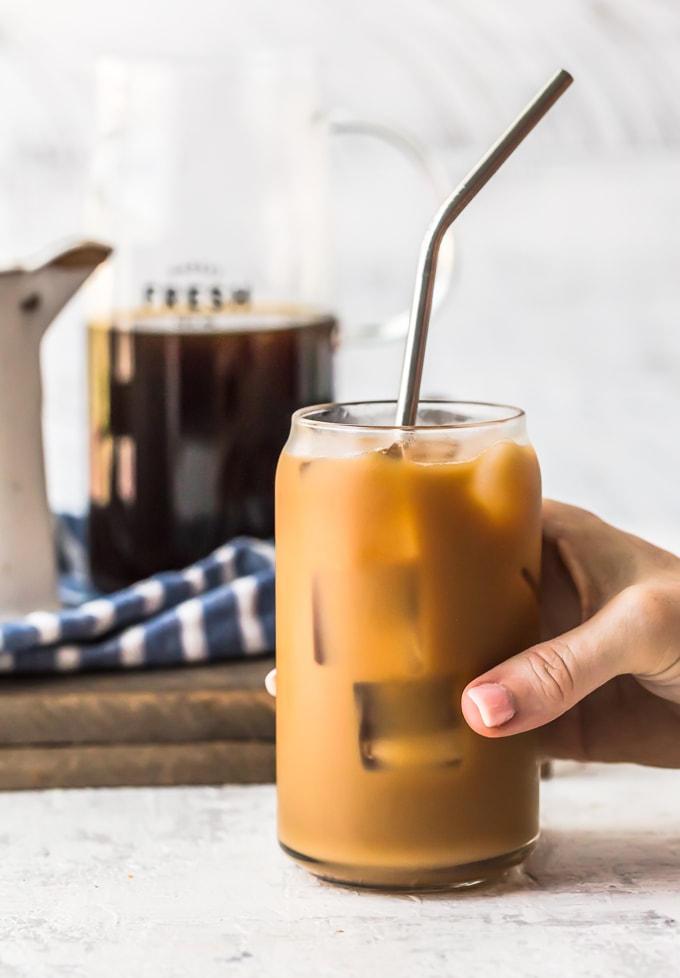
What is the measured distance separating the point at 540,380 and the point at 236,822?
3.38ft

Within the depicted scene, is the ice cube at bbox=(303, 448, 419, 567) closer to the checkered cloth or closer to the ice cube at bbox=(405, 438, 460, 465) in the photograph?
the ice cube at bbox=(405, 438, 460, 465)

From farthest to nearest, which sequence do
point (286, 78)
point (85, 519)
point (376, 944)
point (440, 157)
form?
point (440, 157) < point (85, 519) < point (286, 78) < point (376, 944)

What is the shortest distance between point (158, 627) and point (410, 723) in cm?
34

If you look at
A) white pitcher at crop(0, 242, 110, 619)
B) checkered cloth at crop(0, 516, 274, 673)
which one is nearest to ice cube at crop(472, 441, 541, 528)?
checkered cloth at crop(0, 516, 274, 673)

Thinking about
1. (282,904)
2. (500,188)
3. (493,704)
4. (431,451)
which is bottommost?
(282,904)

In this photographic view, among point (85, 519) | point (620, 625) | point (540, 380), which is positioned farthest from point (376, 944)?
point (540, 380)

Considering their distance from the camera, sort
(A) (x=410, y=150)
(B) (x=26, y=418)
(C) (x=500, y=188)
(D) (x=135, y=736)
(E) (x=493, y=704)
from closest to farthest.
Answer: (E) (x=493, y=704) < (D) (x=135, y=736) < (B) (x=26, y=418) < (A) (x=410, y=150) < (C) (x=500, y=188)

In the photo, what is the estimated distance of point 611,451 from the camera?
1791mm

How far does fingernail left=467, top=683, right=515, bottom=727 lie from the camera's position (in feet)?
2.22

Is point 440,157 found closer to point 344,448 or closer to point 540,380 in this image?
point 540,380

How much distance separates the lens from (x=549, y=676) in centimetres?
69

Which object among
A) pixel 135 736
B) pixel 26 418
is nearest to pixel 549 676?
pixel 135 736

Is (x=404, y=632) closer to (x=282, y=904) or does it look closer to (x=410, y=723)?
(x=410, y=723)

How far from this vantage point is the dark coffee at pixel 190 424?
1.15 m
